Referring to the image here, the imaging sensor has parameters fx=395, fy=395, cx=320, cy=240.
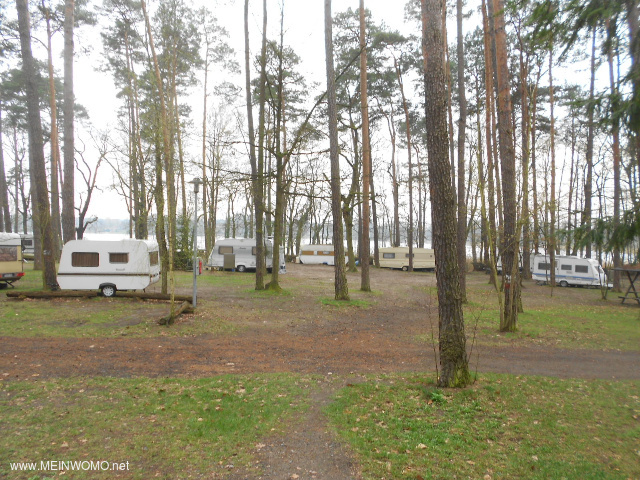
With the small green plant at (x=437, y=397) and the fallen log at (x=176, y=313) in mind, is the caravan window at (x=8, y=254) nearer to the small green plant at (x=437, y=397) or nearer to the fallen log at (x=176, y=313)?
the fallen log at (x=176, y=313)

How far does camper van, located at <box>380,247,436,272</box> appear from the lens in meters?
32.8

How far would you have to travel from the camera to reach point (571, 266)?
2441 cm

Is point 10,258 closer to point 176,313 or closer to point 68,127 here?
point 68,127

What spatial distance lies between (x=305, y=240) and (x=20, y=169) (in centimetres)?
3571

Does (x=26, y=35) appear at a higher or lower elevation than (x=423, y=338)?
higher

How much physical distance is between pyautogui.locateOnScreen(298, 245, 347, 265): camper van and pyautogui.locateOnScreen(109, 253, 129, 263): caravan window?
2467 cm

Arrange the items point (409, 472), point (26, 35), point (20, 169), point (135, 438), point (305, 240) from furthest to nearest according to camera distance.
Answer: point (305, 240) < point (20, 169) < point (26, 35) < point (135, 438) < point (409, 472)

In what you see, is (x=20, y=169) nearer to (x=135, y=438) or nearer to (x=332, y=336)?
(x=332, y=336)

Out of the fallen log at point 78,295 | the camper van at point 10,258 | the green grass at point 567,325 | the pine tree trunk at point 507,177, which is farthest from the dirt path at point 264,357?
the camper van at point 10,258

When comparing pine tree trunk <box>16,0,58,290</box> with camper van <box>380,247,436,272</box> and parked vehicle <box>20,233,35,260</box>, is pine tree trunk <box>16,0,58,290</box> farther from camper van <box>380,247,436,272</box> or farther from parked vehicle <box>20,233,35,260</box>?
camper van <box>380,247,436,272</box>

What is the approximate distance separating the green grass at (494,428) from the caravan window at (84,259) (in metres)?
11.0

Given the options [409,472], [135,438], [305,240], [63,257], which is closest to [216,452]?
[135,438]

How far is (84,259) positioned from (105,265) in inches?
26.9

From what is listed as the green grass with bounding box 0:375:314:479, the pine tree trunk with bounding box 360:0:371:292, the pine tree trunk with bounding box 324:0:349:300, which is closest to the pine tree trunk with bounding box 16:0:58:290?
the green grass with bounding box 0:375:314:479
